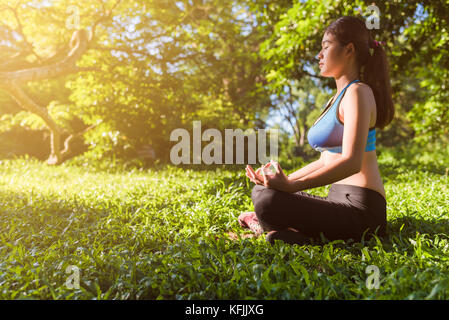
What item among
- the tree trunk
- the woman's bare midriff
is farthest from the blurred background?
the woman's bare midriff

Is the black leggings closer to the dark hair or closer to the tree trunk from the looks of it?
the dark hair

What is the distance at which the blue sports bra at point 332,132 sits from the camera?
2.26m

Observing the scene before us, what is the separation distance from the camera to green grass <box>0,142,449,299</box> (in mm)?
1762

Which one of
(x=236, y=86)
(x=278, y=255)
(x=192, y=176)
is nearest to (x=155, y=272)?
(x=278, y=255)

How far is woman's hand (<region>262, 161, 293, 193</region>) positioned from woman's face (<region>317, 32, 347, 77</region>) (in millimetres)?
881

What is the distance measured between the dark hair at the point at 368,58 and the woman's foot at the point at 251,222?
1.36 meters

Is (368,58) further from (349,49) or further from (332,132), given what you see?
(332,132)

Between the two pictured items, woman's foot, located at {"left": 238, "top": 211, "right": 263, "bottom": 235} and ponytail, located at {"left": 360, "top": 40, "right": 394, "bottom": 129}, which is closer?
ponytail, located at {"left": 360, "top": 40, "right": 394, "bottom": 129}

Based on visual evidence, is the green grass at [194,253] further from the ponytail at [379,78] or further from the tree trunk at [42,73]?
the tree trunk at [42,73]

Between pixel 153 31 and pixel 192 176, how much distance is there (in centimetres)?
537

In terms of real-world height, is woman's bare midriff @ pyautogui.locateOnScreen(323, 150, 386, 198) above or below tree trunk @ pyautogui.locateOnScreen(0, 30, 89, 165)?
below
